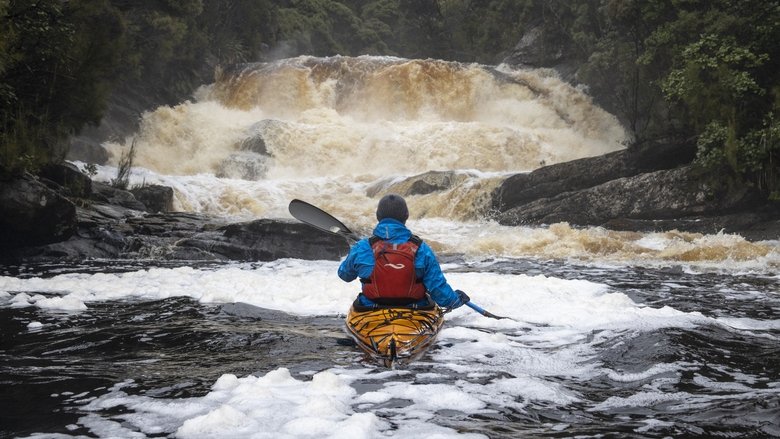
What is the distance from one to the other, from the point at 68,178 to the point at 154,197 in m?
2.70

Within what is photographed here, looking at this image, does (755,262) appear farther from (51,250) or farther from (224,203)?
(224,203)

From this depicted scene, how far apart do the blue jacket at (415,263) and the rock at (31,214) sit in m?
7.77

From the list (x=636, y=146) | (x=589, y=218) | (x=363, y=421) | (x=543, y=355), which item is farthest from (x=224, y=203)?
(x=363, y=421)

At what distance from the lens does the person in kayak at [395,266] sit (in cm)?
486

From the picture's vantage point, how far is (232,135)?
80.8 feet

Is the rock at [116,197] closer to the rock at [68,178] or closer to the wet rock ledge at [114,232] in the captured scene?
the wet rock ledge at [114,232]

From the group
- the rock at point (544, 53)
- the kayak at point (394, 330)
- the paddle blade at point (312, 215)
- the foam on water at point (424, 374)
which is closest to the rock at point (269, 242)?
the foam on water at point (424, 374)

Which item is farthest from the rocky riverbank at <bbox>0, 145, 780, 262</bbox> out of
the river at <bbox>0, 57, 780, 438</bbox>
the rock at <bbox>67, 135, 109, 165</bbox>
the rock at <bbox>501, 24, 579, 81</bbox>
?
the rock at <bbox>501, 24, 579, 81</bbox>

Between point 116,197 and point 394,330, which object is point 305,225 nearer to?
point 116,197

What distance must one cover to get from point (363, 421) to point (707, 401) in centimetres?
191

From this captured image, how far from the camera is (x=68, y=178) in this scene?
13859 mm

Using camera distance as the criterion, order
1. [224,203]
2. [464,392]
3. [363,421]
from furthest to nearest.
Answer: [224,203]
[464,392]
[363,421]

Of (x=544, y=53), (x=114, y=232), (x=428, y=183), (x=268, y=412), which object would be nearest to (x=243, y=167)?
(x=428, y=183)

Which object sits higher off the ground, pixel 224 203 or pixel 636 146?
pixel 636 146
